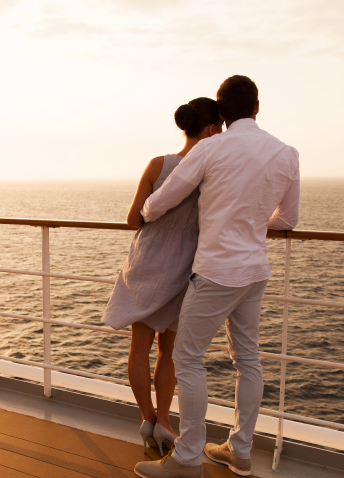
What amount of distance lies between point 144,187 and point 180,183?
0.20 m

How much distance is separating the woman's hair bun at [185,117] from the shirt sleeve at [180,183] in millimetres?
154

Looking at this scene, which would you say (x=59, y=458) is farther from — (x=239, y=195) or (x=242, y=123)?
(x=242, y=123)

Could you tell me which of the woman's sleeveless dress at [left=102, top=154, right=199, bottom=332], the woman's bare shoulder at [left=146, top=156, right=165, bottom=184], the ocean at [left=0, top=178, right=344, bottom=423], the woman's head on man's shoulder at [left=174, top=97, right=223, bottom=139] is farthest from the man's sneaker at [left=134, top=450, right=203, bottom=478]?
the ocean at [left=0, top=178, right=344, bottom=423]

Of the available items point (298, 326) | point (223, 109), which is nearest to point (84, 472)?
point (223, 109)

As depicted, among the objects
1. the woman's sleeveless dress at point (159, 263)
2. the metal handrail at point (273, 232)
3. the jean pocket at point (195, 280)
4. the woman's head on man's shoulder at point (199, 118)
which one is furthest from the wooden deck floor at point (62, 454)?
the woman's head on man's shoulder at point (199, 118)

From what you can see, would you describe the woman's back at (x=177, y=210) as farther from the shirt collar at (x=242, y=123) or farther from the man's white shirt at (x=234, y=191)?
the shirt collar at (x=242, y=123)

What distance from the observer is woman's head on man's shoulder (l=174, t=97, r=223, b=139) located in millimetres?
1399

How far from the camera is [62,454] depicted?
1616 mm

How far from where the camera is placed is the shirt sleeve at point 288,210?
54.7 inches

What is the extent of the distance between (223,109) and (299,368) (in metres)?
10.8

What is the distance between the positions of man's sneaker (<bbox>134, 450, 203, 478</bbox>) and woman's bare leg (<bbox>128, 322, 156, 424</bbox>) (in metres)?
0.17

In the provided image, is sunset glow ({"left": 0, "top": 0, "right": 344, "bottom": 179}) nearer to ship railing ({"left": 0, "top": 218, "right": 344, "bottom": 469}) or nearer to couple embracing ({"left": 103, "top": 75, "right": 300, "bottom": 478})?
couple embracing ({"left": 103, "top": 75, "right": 300, "bottom": 478})

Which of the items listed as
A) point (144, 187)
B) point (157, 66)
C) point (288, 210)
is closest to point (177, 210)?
point (144, 187)

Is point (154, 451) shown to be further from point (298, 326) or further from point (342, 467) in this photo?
point (298, 326)
